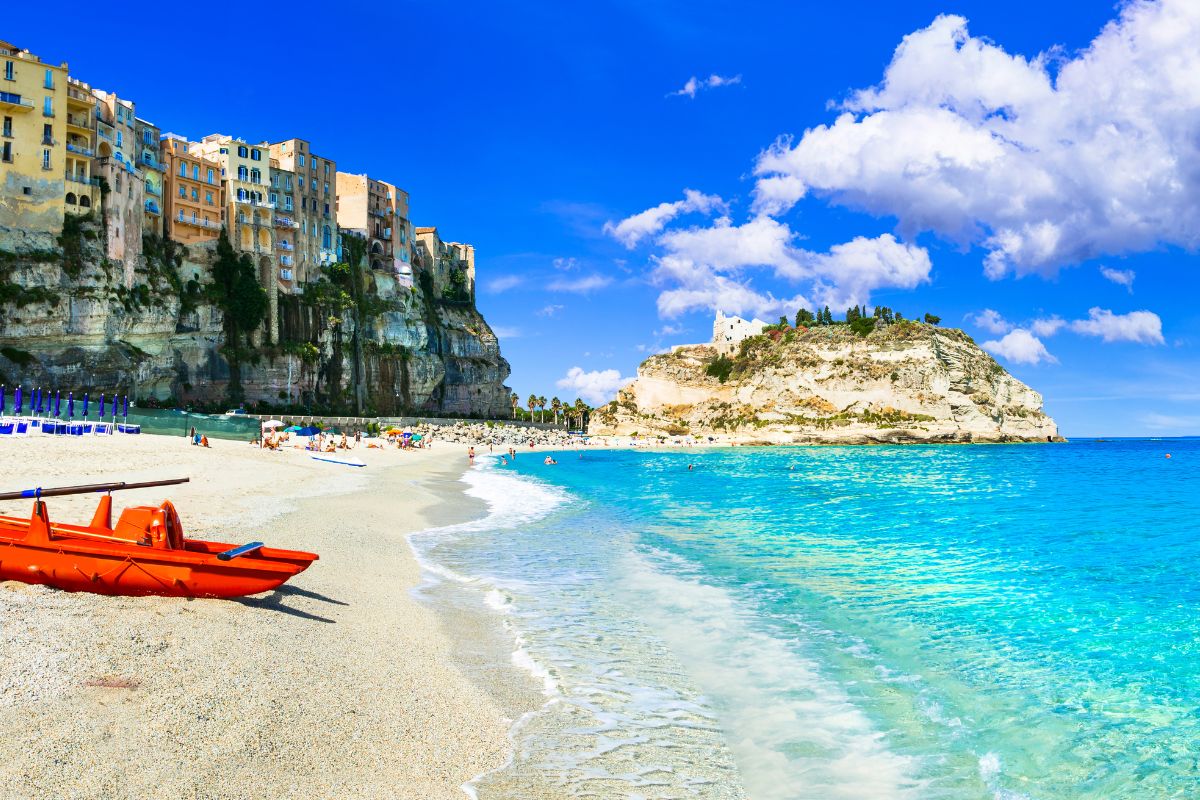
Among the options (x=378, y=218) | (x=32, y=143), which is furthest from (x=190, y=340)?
(x=378, y=218)

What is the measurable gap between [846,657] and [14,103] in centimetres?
7235

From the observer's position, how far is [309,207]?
289ft

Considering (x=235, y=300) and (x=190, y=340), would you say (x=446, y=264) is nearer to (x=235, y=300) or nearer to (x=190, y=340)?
(x=235, y=300)

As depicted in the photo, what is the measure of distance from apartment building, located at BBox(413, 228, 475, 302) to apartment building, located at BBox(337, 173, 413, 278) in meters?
6.12

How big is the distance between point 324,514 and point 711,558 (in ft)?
34.9

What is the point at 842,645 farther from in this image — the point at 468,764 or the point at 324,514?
the point at 324,514

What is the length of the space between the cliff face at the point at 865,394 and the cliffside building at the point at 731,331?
7.03 meters

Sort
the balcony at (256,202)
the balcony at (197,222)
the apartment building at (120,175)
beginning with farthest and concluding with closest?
1. the balcony at (256,202)
2. the balcony at (197,222)
3. the apartment building at (120,175)

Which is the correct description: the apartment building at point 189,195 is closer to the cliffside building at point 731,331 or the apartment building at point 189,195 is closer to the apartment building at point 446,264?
the apartment building at point 446,264

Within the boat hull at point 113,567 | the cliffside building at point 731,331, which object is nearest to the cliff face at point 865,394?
the cliffside building at point 731,331

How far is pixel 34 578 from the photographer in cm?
862

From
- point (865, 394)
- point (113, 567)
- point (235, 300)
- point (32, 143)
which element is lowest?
point (113, 567)

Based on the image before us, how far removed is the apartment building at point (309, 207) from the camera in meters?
84.6

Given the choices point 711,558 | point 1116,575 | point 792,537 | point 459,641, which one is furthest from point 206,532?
point 1116,575
